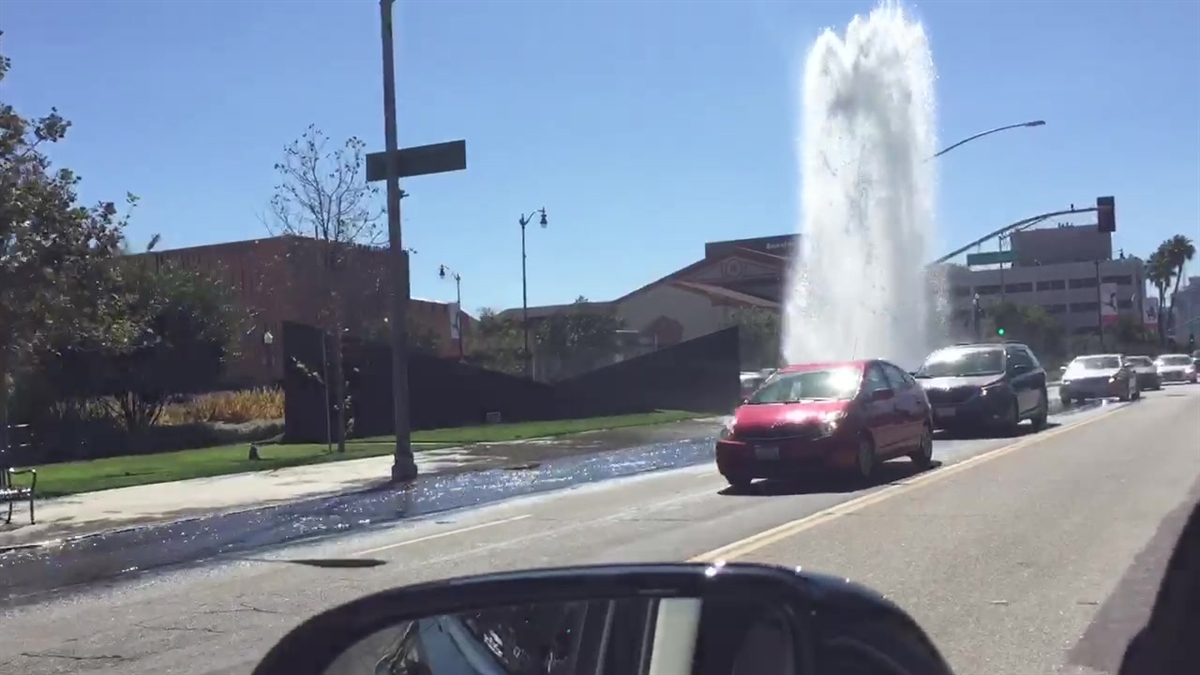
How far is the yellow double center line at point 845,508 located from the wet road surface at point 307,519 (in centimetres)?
113

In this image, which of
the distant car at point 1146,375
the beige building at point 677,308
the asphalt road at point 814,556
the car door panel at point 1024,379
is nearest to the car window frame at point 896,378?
the asphalt road at point 814,556

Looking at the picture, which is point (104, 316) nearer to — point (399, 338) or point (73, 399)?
point (399, 338)

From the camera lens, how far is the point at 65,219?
19875 millimetres

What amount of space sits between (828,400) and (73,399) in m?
25.1

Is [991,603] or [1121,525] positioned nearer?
[991,603]

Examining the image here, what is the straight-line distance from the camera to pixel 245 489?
20047 millimetres

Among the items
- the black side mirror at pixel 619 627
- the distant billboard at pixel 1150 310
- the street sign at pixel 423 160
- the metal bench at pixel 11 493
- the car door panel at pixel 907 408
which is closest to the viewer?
the black side mirror at pixel 619 627

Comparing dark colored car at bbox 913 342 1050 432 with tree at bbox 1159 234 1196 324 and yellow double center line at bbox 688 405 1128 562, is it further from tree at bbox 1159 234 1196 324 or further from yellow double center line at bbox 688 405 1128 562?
tree at bbox 1159 234 1196 324

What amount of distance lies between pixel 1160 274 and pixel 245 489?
105m

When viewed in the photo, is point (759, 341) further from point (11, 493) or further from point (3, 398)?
point (11, 493)

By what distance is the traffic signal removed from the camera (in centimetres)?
3422

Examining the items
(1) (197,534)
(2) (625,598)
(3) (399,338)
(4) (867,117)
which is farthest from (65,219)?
(4) (867,117)

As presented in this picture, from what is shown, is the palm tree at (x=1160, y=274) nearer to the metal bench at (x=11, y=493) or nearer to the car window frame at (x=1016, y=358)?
the car window frame at (x=1016, y=358)

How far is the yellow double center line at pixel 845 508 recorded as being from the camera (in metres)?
10.9
